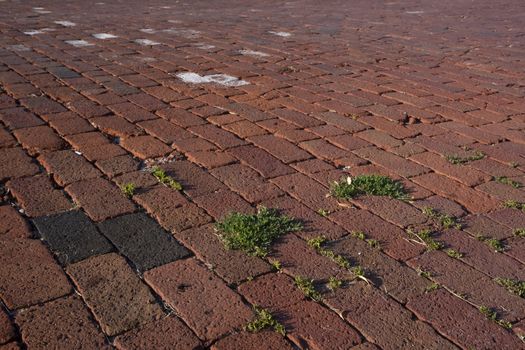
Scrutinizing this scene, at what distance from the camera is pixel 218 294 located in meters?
2.38

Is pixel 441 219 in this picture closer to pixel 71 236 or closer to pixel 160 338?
pixel 160 338

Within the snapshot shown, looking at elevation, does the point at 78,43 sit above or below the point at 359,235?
below

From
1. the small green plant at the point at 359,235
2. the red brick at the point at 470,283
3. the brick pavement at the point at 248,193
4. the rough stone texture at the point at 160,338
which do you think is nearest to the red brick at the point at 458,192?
the brick pavement at the point at 248,193

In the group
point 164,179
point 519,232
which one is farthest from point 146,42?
point 519,232

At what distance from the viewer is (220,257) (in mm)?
2629

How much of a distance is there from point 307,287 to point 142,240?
854 millimetres

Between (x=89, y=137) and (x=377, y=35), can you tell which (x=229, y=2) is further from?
(x=89, y=137)

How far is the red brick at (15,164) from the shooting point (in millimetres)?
3379

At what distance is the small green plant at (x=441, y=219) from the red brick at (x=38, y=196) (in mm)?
1929

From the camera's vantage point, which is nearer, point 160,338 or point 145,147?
point 160,338

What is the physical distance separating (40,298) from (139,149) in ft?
5.45

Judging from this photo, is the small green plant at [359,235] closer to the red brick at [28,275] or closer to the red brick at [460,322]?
the red brick at [460,322]

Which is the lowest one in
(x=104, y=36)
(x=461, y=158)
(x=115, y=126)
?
(x=104, y=36)

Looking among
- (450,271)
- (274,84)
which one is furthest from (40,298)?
(274,84)
